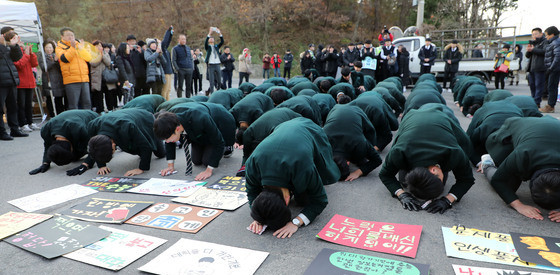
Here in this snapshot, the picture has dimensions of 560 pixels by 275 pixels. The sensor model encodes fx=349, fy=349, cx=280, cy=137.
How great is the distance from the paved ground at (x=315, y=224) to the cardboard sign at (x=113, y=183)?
0.45 ft

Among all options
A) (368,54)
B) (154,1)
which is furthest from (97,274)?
(154,1)

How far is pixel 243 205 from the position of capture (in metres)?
2.77

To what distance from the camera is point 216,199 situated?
9.53ft

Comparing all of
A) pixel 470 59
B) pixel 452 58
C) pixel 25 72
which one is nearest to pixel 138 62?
pixel 25 72

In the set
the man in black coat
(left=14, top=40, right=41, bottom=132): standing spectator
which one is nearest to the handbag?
(left=14, top=40, right=41, bottom=132): standing spectator

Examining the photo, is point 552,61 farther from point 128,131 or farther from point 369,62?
point 128,131

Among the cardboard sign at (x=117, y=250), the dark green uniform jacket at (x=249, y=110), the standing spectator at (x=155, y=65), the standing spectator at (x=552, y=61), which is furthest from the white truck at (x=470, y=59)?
the cardboard sign at (x=117, y=250)

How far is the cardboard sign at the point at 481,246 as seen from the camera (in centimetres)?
191

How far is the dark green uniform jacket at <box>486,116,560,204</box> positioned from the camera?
2.29m

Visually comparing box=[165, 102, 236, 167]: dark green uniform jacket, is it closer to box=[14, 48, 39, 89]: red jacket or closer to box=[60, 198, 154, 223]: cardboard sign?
box=[60, 198, 154, 223]: cardboard sign

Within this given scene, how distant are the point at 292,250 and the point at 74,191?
2269mm

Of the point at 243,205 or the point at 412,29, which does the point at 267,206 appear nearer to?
the point at 243,205

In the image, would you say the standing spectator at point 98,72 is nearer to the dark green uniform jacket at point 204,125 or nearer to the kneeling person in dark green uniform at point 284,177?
the dark green uniform jacket at point 204,125

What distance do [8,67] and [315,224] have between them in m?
5.34
